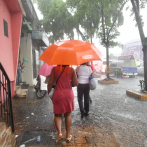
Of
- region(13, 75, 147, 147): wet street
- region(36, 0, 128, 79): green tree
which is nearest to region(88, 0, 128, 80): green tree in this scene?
region(36, 0, 128, 79): green tree

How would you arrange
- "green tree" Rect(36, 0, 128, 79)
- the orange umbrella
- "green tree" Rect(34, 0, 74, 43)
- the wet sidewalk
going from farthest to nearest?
"green tree" Rect(34, 0, 74, 43)
"green tree" Rect(36, 0, 128, 79)
the wet sidewalk
the orange umbrella

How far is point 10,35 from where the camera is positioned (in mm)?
7574

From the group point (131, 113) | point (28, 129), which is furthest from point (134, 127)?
point (28, 129)

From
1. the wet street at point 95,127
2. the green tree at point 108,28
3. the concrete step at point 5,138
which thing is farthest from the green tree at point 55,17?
the concrete step at point 5,138

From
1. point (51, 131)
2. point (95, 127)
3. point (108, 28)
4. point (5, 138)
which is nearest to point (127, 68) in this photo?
point (108, 28)

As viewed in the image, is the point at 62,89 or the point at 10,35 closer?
the point at 62,89

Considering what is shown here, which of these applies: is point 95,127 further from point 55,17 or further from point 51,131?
point 55,17

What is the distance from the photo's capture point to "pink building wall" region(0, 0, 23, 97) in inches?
255

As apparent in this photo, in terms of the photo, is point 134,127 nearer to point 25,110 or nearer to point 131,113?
point 131,113

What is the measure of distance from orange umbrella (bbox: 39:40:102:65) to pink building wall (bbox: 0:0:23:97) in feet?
12.6

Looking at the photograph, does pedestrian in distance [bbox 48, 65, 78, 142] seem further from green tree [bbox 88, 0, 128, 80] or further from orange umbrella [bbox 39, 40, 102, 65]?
green tree [bbox 88, 0, 128, 80]

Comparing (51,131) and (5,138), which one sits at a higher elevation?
(5,138)

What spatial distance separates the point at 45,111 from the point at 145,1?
8.10 m

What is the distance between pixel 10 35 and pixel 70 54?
549 cm
